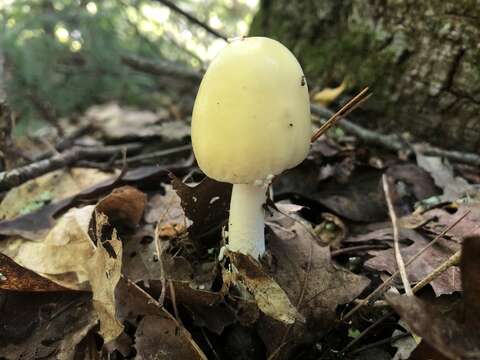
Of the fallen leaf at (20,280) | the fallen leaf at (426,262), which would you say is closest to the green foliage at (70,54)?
the fallen leaf at (20,280)

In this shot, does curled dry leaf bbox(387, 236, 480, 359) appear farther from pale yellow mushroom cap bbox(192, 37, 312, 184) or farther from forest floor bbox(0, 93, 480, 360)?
pale yellow mushroom cap bbox(192, 37, 312, 184)

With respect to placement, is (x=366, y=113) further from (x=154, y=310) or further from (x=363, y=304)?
(x=154, y=310)

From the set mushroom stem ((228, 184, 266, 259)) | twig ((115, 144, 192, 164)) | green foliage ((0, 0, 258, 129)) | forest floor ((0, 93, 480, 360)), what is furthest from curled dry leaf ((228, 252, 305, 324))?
green foliage ((0, 0, 258, 129))

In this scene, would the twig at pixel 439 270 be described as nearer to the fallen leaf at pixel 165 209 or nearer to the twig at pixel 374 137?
the fallen leaf at pixel 165 209

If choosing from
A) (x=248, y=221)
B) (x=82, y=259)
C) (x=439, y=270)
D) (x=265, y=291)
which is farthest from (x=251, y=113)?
(x=82, y=259)

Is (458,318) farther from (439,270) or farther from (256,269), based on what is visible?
(256,269)

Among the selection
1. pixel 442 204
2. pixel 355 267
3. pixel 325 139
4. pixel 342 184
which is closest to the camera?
pixel 355 267

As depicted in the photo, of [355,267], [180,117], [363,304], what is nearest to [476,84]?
[355,267]
